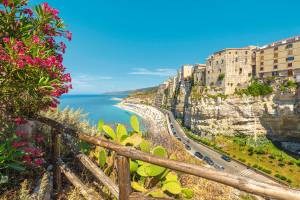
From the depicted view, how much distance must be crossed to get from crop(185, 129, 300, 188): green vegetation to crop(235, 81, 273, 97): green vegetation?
33.1ft

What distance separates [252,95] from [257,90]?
149 cm

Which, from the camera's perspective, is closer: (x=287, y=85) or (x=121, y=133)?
(x=121, y=133)

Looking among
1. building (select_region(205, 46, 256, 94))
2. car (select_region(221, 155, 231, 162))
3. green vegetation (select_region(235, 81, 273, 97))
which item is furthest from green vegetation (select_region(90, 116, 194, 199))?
building (select_region(205, 46, 256, 94))

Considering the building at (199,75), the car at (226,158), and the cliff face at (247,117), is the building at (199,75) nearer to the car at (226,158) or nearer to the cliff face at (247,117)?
the cliff face at (247,117)

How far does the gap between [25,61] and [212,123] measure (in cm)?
4693

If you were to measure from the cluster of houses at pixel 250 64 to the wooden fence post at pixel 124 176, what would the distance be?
47606 millimetres

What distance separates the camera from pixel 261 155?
35.2 meters

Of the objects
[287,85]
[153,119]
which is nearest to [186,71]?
[153,119]

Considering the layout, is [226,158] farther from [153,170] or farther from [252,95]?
[153,170]

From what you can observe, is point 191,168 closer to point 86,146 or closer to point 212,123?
point 86,146

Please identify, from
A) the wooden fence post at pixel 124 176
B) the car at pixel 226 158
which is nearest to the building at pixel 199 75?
the car at pixel 226 158

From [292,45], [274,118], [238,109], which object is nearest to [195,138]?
[238,109]

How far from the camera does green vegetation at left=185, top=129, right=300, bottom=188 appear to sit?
28.0 meters

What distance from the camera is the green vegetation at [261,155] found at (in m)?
28.0
